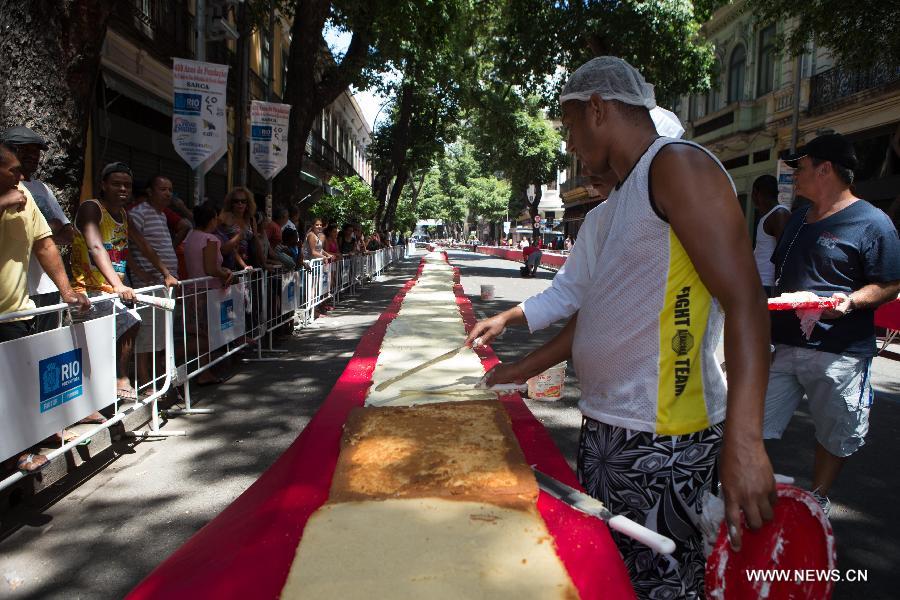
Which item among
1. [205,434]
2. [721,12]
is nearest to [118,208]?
[205,434]

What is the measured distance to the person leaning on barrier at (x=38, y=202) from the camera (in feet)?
14.2

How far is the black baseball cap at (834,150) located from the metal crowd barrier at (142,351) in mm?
4044

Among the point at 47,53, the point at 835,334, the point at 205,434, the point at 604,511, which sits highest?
Result: the point at 47,53

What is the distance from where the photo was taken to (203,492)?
155 inches

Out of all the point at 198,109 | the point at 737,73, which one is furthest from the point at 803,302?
the point at 737,73

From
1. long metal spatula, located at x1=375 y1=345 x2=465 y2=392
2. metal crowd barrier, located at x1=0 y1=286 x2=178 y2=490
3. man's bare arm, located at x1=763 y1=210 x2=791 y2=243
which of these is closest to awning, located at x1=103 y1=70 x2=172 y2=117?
metal crowd barrier, located at x1=0 y1=286 x2=178 y2=490

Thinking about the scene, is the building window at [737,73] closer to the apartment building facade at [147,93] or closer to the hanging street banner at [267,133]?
the apartment building facade at [147,93]

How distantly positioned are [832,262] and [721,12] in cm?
2785

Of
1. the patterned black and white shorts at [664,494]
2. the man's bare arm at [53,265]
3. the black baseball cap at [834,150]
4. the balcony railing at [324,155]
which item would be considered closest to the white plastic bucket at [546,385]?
the black baseball cap at [834,150]

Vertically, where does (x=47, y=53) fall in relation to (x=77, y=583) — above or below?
above

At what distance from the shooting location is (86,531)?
3.40 metres

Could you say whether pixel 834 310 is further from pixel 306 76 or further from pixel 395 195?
pixel 395 195

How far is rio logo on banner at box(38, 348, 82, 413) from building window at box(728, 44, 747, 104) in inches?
1073

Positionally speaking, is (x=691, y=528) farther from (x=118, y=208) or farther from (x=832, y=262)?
(x=118, y=208)
